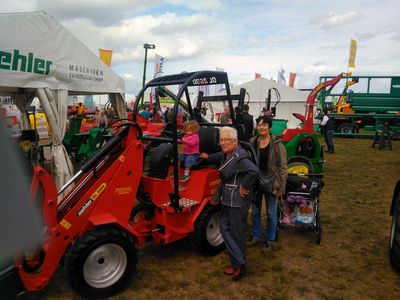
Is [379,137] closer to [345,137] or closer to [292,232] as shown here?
[345,137]

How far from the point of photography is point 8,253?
1.23 metres

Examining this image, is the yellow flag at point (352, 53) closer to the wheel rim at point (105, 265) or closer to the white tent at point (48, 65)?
the white tent at point (48, 65)

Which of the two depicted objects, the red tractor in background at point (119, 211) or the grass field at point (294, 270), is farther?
the grass field at point (294, 270)

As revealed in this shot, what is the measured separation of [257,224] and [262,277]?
3.10 ft

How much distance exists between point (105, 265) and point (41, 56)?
443 centimetres

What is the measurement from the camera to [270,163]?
4527mm

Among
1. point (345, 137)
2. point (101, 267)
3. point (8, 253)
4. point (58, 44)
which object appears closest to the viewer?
point (8, 253)

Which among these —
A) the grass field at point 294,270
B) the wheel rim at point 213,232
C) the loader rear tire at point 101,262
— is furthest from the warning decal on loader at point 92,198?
the wheel rim at point 213,232

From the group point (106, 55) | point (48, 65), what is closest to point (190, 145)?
point (48, 65)

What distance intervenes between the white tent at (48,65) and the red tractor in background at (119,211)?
2872 mm

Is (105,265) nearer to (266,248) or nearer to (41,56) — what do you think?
(266,248)

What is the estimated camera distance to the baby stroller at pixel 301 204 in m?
4.91

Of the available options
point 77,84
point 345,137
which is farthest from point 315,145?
point 345,137

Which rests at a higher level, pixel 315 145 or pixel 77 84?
pixel 77 84
